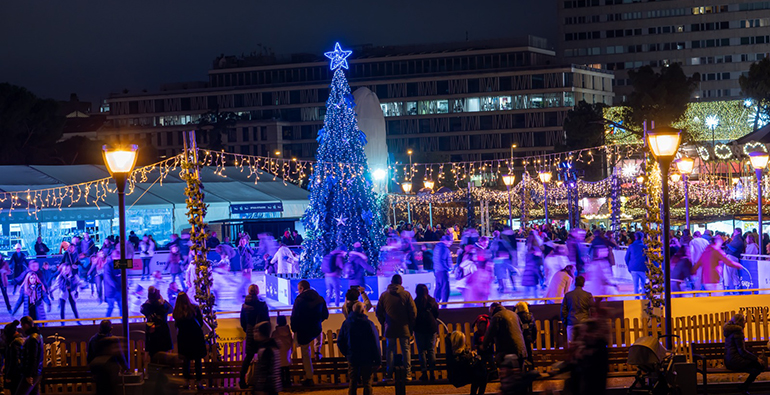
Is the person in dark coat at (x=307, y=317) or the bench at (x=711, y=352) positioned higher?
the person in dark coat at (x=307, y=317)

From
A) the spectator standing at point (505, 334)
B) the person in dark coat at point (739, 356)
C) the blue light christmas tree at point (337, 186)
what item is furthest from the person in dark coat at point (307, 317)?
the blue light christmas tree at point (337, 186)

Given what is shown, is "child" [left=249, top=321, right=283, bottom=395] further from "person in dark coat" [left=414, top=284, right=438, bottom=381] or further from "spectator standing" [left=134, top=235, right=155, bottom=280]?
"spectator standing" [left=134, top=235, right=155, bottom=280]

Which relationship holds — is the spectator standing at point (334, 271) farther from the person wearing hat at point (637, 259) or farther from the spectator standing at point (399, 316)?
the spectator standing at point (399, 316)

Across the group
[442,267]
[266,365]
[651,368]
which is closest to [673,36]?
[442,267]

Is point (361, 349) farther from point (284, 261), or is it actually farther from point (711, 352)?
point (284, 261)

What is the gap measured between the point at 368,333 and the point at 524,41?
9077 cm

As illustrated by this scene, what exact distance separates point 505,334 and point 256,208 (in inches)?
1230

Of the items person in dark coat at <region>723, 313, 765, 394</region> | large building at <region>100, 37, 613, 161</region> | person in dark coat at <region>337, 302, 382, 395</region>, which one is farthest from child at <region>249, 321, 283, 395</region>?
large building at <region>100, 37, 613, 161</region>

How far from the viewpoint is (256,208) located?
131 feet

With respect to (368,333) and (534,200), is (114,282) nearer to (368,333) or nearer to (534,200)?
(368,333)

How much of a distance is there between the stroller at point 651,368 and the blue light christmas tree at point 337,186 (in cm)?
1110

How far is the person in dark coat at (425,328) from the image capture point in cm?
1107

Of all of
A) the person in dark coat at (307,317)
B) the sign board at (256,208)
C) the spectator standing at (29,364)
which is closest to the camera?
the spectator standing at (29,364)

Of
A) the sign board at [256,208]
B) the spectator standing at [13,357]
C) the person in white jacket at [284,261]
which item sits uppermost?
the sign board at [256,208]
